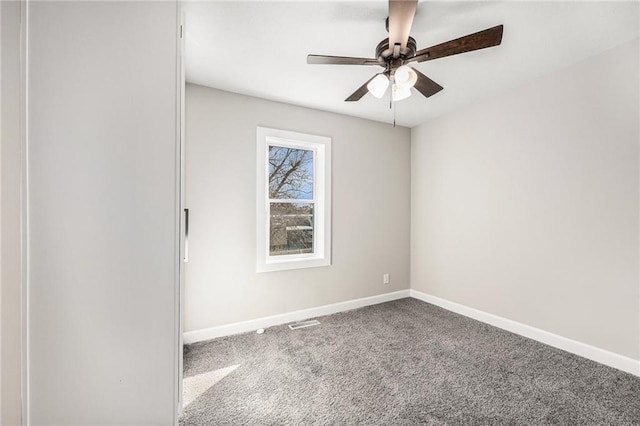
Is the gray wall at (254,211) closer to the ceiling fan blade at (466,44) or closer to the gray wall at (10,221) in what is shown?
the ceiling fan blade at (466,44)

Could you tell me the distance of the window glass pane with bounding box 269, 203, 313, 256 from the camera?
10.6 ft

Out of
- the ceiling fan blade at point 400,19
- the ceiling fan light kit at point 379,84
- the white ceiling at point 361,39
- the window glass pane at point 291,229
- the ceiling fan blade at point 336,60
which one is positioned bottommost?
the window glass pane at point 291,229

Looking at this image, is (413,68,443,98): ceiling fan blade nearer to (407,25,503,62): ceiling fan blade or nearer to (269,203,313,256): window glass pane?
(407,25,503,62): ceiling fan blade

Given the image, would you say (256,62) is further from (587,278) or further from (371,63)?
(587,278)

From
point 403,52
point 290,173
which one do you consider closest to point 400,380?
point 403,52

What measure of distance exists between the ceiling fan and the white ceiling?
0.27 m

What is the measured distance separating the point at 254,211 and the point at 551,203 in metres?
2.80

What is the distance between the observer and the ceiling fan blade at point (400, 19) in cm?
133

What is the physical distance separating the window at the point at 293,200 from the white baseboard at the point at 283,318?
0.52m

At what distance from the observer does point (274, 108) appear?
3062mm

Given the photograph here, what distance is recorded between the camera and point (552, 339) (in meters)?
2.53

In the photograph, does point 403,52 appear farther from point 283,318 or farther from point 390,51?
point 283,318

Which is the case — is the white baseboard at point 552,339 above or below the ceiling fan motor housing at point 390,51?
below

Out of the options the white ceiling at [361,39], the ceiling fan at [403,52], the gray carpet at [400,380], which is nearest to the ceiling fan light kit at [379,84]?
the ceiling fan at [403,52]
